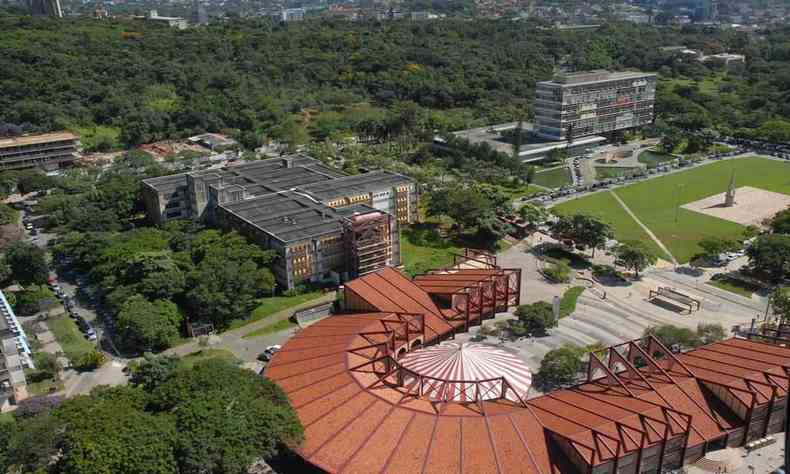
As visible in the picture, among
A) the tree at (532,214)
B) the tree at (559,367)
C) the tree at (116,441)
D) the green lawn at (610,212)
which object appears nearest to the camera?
the tree at (116,441)

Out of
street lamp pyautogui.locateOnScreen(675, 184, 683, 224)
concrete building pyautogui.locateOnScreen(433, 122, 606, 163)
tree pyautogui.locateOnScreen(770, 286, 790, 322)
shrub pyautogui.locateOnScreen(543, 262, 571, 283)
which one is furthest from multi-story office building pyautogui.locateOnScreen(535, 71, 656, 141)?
tree pyautogui.locateOnScreen(770, 286, 790, 322)

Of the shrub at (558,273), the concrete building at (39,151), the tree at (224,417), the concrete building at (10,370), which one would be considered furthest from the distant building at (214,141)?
the tree at (224,417)

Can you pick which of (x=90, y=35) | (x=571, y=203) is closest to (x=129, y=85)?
(x=90, y=35)

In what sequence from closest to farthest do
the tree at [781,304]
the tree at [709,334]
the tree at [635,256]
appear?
the tree at [709,334] → the tree at [781,304] → the tree at [635,256]

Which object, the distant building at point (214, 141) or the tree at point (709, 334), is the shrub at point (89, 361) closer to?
the tree at point (709, 334)

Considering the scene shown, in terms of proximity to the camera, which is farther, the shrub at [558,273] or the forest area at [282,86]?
the forest area at [282,86]

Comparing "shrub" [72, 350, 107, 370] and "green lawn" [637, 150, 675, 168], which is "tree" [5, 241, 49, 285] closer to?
"shrub" [72, 350, 107, 370]

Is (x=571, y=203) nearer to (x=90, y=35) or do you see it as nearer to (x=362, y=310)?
(x=362, y=310)
